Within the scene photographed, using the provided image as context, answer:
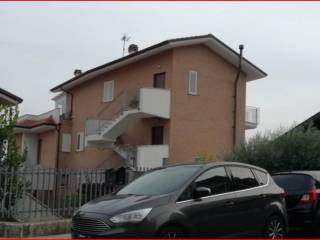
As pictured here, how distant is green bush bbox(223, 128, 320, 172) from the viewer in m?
17.8

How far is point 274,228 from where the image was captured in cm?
1014

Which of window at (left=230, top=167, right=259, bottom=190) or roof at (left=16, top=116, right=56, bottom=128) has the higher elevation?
roof at (left=16, top=116, right=56, bottom=128)

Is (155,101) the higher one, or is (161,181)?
(155,101)

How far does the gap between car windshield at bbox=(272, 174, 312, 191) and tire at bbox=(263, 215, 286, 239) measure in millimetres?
1467

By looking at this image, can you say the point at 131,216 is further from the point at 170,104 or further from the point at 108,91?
the point at 108,91

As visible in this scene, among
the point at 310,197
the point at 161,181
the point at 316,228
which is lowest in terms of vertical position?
the point at 316,228

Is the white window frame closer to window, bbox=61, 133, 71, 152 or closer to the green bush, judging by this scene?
the green bush

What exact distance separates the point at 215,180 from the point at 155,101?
18745 mm

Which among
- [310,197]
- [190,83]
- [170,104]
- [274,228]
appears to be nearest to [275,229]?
[274,228]

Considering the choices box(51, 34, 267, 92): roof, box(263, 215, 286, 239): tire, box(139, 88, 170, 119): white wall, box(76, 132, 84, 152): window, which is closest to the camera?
box(263, 215, 286, 239): tire

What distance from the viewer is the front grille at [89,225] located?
8211 millimetres

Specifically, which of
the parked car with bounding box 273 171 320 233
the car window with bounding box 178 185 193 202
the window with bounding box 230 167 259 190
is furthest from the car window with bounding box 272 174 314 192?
the car window with bounding box 178 185 193 202

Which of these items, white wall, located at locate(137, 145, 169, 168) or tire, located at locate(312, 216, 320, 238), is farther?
white wall, located at locate(137, 145, 169, 168)

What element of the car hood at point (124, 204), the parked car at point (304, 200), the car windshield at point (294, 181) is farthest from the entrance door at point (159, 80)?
the car hood at point (124, 204)
